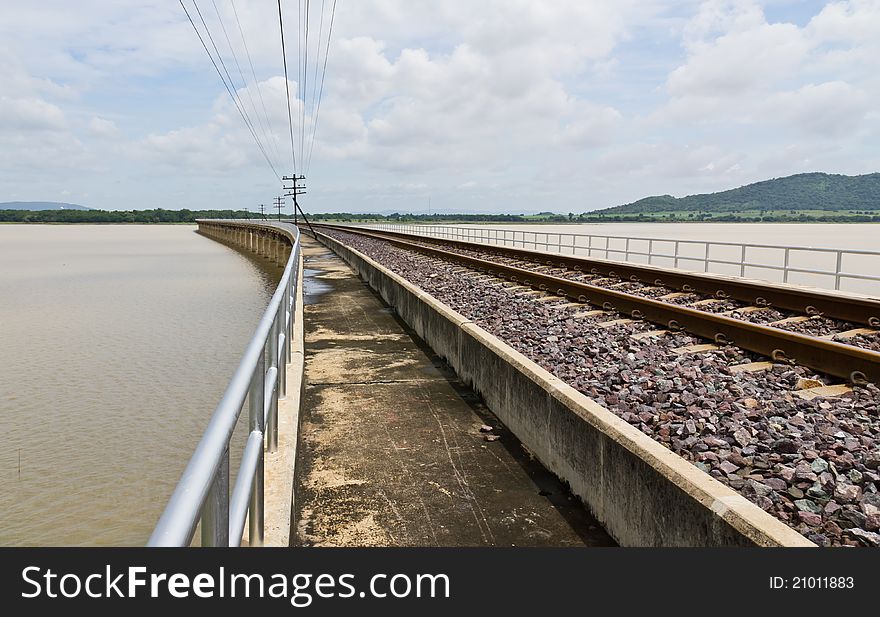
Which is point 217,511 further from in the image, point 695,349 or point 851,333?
point 851,333

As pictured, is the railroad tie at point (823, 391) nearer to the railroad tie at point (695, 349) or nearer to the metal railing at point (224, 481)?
the railroad tie at point (695, 349)

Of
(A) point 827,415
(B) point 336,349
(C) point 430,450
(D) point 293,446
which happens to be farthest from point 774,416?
(B) point 336,349

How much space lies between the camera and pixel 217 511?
2309 millimetres

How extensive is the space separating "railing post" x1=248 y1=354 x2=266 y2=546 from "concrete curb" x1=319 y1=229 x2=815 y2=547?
1.98 metres

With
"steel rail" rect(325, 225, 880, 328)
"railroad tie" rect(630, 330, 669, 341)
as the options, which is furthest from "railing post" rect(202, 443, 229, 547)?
"steel rail" rect(325, 225, 880, 328)

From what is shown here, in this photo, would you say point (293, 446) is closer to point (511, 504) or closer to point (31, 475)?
point (511, 504)

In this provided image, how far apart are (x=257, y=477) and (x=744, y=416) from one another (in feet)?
11.8

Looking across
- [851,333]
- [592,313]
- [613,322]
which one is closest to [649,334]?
[613,322]

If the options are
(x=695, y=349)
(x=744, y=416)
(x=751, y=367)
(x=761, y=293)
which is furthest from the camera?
(x=761, y=293)

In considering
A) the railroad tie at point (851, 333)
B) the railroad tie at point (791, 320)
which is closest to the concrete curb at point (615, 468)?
the railroad tie at point (851, 333)

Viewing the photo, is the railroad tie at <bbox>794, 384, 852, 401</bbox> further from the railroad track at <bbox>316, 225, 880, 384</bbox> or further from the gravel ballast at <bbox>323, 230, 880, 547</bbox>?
the railroad track at <bbox>316, 225, 880, 384</bbox>

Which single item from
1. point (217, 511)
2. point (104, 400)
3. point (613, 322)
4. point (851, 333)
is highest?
point (217, 511)

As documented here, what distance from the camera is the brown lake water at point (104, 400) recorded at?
836cm

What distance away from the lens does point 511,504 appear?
4750mm
